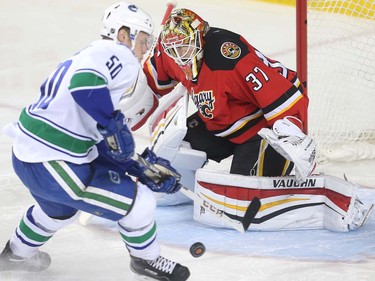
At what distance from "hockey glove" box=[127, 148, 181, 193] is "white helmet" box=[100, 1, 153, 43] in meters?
0.36

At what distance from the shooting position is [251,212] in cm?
327

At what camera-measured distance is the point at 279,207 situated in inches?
132

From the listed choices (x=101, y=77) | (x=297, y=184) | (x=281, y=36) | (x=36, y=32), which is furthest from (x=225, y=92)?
(x=36, y=32)

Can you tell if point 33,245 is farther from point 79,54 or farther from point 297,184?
point 297,184

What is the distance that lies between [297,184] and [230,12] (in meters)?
2.99

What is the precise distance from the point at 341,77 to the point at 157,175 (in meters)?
1.87

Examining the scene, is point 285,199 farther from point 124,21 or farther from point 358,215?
point 124,21

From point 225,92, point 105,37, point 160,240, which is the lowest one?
point 160,240

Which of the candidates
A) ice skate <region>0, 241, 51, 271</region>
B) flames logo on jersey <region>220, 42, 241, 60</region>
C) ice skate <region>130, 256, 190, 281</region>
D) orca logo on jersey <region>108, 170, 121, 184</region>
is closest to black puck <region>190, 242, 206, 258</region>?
ice skate <region>130, 256, 190, 281</region>

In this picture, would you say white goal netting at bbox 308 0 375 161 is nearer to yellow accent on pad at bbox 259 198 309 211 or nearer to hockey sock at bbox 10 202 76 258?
yellow accent on pad at bbox 259 198 309 211

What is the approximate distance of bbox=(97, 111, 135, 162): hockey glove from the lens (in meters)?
2.57

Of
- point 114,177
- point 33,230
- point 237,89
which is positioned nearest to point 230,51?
point 237,89

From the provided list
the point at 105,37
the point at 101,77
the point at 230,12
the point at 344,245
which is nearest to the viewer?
the point at 101,77

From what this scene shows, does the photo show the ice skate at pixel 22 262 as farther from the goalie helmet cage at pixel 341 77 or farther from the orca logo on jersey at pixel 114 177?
the goalie helmet cage at pixel 341 77
